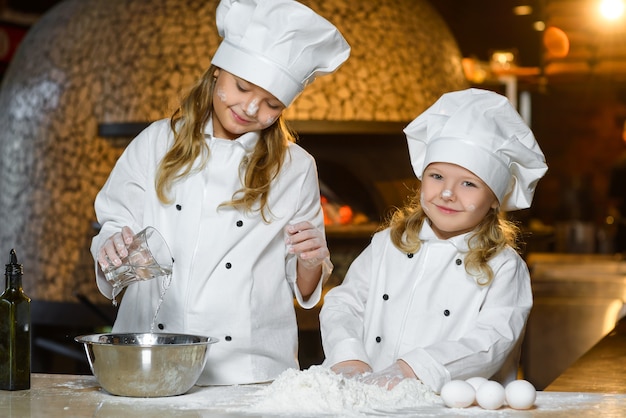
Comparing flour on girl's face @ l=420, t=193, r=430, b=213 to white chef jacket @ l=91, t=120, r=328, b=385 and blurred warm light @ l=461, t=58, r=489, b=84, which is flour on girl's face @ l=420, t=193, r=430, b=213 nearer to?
white chef jacket @ l=91, t=120, r=328, b=385

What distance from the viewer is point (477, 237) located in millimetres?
2275

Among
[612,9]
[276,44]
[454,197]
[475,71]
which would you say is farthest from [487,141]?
[475,71]

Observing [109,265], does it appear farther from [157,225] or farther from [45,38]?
[45,38]

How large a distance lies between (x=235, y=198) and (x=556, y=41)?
4.48m

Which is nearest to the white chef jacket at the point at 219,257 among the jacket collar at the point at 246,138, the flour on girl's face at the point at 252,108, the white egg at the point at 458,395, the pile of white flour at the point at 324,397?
the jacket collar at the point at 246,138

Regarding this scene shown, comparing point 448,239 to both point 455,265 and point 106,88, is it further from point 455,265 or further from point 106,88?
point 106,88

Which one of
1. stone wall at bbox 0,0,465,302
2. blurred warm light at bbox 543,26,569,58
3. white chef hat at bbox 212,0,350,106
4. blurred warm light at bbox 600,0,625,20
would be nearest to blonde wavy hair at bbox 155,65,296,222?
white chef hat at bbox 212,0,350,106

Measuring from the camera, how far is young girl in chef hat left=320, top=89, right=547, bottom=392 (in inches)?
84.9

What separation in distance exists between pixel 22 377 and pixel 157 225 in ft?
1.88

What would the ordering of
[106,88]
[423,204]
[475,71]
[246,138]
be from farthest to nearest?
[475,71]
[106,88]
[246,138]
[423,204]

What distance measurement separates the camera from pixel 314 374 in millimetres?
1785

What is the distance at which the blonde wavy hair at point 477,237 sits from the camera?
223 centimetres

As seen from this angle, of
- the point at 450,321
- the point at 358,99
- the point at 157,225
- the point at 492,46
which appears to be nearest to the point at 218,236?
the point at 157,225

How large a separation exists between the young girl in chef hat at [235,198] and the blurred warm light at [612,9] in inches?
137
